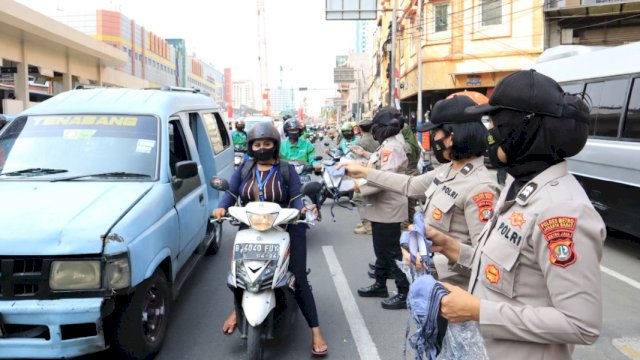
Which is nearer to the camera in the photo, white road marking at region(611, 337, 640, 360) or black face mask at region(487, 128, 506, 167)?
black face mask at region(487, 128, 506, 167)

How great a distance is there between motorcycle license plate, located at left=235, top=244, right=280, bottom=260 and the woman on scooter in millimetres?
405

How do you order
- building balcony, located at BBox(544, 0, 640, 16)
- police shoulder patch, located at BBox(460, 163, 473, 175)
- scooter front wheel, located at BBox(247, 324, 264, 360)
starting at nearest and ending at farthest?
police shoulder patch, located at BBox(460, 163, 473, 175) → scooter front wheel, located at BBox(247, 324, 264, 360) → building balcony, located at BBox(544, 0, 640, 16)

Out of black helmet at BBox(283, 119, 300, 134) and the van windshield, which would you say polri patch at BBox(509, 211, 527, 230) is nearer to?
the van windshield

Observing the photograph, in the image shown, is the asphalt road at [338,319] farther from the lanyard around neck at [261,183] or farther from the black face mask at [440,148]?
the black face mask at [440,148]

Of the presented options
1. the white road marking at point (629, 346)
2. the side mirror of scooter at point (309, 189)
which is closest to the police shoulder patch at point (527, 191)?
the side mirror of scooter at point (309, 189)

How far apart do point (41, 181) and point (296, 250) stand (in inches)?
84.2

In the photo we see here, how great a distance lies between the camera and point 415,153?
782 centimetres

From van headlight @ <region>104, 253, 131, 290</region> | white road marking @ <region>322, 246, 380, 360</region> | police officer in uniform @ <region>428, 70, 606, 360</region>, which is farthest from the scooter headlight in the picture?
police officer in uniform @ <region>428, 70, 606, 360</region>

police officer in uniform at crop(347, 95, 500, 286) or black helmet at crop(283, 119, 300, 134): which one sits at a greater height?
black helmet at crop(283, 119, 300, 134)

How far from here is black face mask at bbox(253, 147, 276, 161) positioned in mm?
3969

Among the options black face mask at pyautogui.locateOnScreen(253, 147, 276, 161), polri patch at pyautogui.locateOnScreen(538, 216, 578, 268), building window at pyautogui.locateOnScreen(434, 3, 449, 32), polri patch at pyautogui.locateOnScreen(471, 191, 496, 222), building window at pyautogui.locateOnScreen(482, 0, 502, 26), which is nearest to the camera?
polri patch at pyautogui.locateOnScreen(538, 216, 578, 268)

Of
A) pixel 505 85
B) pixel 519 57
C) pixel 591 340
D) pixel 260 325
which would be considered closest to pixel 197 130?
pixel 260 325

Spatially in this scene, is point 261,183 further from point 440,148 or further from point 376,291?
point 376,291

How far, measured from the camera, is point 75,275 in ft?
10.0
